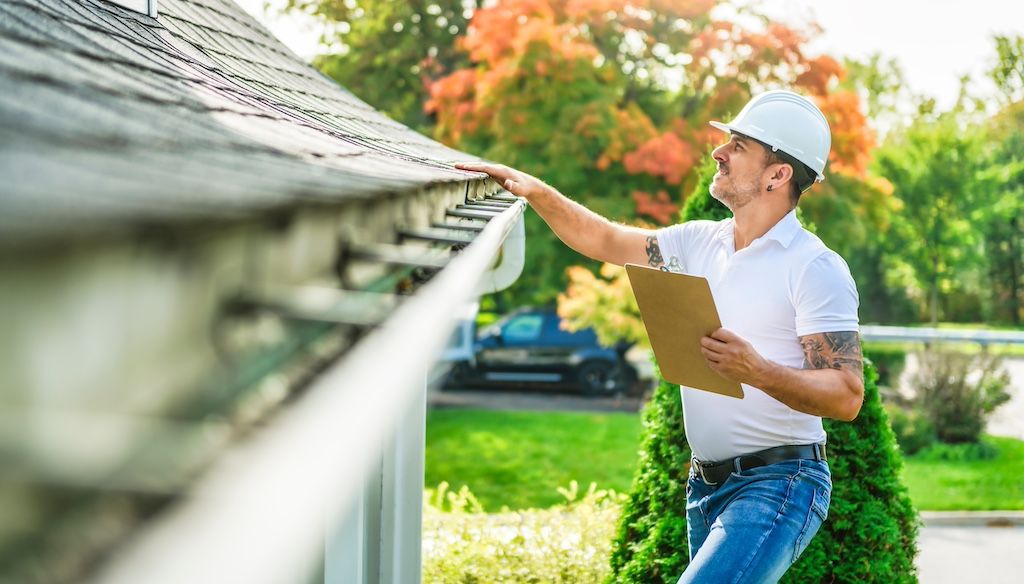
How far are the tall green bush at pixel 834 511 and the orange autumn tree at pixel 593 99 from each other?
29.0 feet

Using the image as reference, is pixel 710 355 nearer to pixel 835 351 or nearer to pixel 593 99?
pixel 835 351

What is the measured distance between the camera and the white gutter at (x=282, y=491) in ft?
1.79

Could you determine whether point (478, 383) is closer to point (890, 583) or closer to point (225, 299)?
point (890, 583)

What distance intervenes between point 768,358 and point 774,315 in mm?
146


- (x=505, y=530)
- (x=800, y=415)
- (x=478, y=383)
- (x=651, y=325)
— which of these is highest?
(x=651, y=325)

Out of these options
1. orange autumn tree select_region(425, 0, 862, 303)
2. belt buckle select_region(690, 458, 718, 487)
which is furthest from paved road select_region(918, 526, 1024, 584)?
orange autumn tree select_region(425, 0, 862, 303)

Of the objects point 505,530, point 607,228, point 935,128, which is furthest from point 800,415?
point 935,128

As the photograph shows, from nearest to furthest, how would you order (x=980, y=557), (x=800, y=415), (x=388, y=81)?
(x=800, y=415), (x=980, y=557), (x=388, y=81)

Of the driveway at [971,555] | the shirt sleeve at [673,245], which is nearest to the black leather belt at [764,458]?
the shirt sleeve at [673,245]

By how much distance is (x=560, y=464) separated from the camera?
11.1 meters

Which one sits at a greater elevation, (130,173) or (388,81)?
(388,81)

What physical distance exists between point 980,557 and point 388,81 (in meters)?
15.9

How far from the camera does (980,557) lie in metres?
7.90

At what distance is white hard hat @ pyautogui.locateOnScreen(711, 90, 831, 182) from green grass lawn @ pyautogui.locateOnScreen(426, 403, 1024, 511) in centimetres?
567
